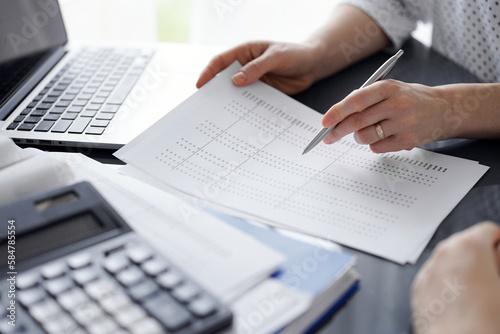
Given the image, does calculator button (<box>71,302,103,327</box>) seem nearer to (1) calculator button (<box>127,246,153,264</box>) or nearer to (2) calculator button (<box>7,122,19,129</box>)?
(1) calculator button (<box>127,246,153,264</box>)

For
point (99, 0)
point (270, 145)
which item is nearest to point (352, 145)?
point (270, 145)

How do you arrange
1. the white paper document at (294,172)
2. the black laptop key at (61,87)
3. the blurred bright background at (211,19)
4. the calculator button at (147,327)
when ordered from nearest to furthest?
1. the calculator button at (147,327)
2. the white paper document at (294,172)
3. the black laptop key at (61,87)
4. the blurred bright background at (211,19)

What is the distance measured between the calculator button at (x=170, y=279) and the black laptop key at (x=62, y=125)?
430 mm

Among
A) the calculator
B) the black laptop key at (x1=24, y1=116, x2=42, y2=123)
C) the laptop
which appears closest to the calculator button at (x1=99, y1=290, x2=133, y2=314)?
the calculator

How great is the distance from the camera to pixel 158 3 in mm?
2436

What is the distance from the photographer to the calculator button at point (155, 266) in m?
0.48

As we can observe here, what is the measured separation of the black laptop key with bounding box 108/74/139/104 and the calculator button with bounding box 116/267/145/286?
18.9 inches

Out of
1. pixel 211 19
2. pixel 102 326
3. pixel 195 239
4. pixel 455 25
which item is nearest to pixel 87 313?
pixel 102 326

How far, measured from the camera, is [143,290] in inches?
18.3

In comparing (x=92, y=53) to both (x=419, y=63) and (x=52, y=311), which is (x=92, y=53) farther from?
(x=52, y=311)

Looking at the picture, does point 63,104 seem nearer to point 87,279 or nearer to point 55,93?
point 55,93

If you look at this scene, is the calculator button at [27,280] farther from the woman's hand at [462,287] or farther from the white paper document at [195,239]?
the woman's hand at [462,287]

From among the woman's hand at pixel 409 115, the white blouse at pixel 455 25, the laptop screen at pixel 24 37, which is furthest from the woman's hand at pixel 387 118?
the laptop screen at pixel 24 37

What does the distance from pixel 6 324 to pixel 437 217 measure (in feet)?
1.51
